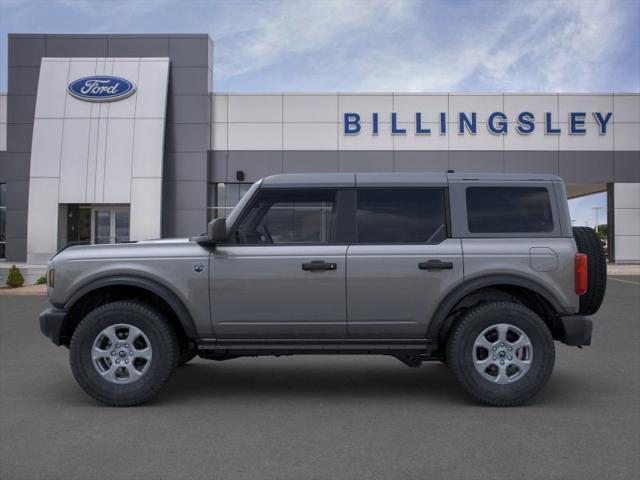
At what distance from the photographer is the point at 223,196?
2750 centimetres

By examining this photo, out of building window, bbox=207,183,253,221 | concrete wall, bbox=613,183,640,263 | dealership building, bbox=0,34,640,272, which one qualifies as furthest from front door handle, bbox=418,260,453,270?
concrete wall, bbox=613,183,640,263

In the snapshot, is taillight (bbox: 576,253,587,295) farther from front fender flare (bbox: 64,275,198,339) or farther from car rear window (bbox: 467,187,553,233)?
front fender flare (bbox: 64,275,198,339)

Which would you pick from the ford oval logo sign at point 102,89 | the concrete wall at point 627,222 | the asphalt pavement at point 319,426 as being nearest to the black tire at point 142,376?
the asphalt pavement at point 319,426

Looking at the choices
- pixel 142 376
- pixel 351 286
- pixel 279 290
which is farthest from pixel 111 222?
pixel 351 286

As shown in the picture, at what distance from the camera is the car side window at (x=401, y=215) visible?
524 cm

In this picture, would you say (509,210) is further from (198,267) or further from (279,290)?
(198,267)

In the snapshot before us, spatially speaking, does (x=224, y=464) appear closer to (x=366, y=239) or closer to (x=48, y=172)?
(x=366, y=239)

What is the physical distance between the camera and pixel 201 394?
5.54m

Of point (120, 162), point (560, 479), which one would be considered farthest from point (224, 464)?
point (120, 162)

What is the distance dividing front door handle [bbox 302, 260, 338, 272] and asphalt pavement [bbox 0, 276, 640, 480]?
1.15 metres

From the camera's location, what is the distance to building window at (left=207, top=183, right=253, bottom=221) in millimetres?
27344

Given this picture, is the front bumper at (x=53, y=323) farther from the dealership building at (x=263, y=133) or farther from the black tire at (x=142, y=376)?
the dealership building at (x=263, y=133)

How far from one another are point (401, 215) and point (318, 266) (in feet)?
2.85

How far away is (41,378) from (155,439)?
8.69 feet
